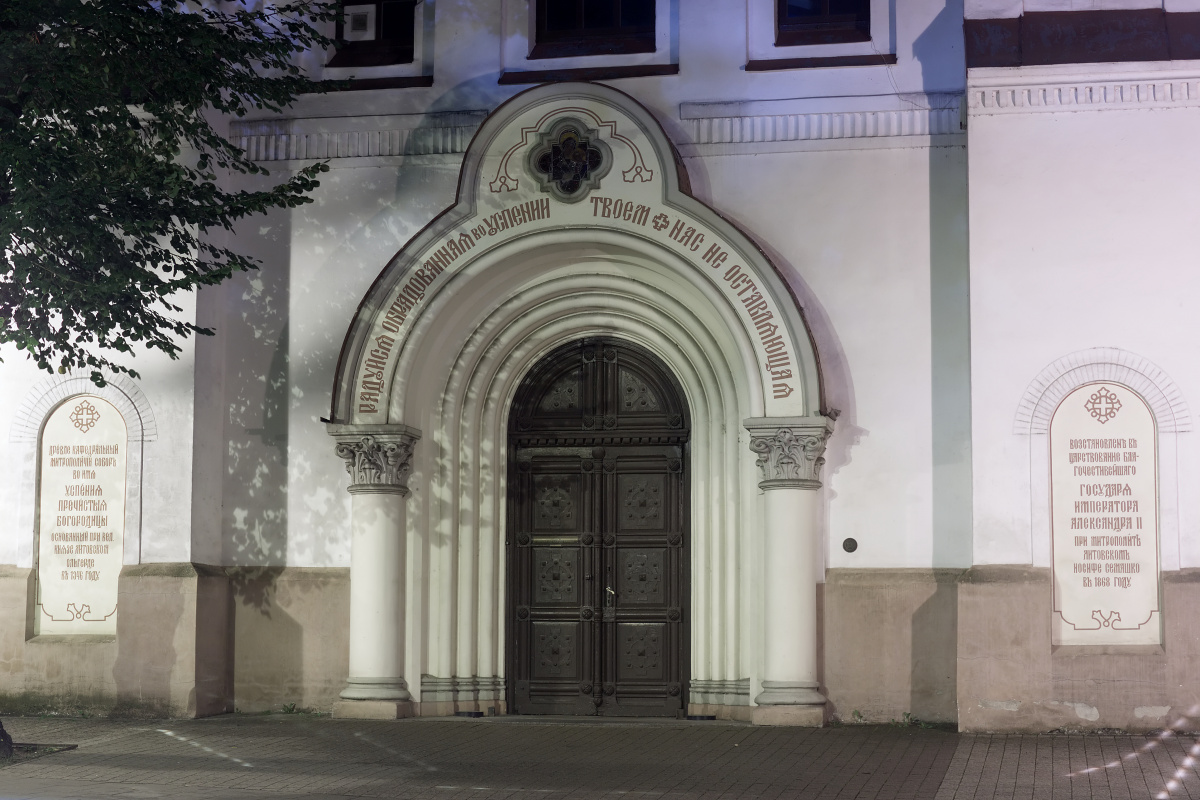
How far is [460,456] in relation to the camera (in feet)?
44.8

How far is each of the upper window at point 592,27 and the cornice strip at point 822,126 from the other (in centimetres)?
104

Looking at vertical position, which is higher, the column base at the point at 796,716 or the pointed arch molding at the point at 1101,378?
the pointed arch molding at the point at 1101,378

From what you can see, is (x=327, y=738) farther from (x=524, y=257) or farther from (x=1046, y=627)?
(x=1046, y=627)

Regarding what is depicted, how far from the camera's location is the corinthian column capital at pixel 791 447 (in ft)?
40.3

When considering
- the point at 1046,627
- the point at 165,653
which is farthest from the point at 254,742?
the point at 1046,627

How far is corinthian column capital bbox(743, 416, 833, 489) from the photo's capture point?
12297mm

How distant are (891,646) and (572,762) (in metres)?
3.30

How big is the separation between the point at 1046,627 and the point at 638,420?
4.02 meters

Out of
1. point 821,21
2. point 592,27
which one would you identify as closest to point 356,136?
point 592,27

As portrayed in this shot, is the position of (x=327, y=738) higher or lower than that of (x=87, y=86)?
lower

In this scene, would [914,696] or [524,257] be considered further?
[524,257]

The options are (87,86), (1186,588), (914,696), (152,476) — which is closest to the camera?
(87,86)

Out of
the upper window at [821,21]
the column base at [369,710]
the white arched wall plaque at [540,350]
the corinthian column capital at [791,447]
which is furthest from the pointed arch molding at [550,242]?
the column base at [369,710]

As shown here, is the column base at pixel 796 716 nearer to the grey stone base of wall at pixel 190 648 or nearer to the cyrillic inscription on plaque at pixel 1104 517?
the cyrillic inscription on plaque at pixel 1104 517
